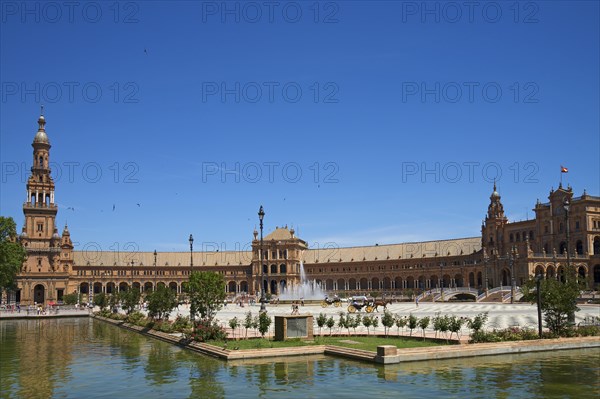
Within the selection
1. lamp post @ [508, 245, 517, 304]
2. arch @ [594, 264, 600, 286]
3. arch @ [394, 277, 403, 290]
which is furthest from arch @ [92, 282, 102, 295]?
arch @ [594, 264, 600, 286]

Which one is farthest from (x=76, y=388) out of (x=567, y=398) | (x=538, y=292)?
(x=538, y=292)

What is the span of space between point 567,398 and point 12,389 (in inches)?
737

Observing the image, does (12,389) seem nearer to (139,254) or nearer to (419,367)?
(419,367)

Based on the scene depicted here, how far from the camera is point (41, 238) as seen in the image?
111188 mm

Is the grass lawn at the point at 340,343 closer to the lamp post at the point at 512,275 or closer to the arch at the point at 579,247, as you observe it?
the lamp post at the point at 512,275

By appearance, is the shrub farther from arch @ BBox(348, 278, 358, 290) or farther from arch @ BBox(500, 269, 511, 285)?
arch @ BBox(348, 278, 358, 290)

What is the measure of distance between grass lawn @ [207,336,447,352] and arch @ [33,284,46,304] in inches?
3529

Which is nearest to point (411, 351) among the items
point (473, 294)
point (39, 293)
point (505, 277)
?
point (473, 294)

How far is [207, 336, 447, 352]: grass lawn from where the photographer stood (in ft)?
97.7

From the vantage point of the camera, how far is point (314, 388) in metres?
21.3

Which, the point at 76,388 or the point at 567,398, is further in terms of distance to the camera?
the point at 76,388

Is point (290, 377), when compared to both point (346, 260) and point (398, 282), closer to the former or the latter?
point (398, 282)

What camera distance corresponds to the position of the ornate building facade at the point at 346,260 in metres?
96.7

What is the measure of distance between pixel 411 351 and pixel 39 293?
3953 inches
